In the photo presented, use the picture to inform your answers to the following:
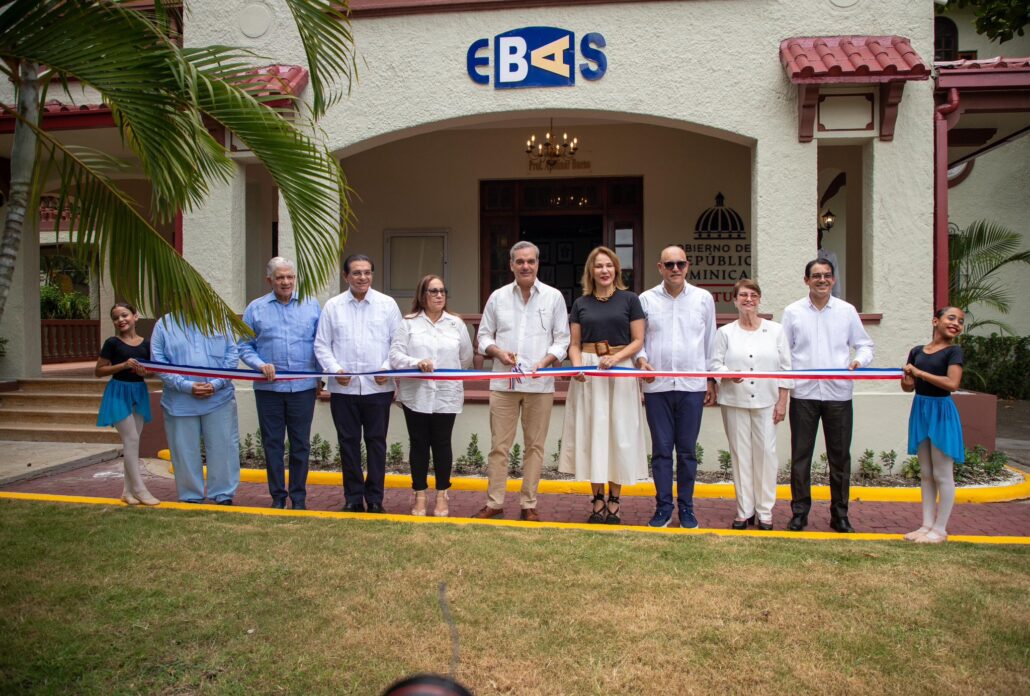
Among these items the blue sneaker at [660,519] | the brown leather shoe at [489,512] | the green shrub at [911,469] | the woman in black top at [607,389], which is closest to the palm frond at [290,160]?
the woman in black top at [607,389]

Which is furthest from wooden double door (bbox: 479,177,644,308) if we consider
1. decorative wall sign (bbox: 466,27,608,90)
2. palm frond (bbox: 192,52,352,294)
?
palm frond (bbox: 192,52,352,294)

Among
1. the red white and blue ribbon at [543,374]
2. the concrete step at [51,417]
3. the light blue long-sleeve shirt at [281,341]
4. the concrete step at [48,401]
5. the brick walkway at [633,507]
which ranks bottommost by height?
the brick walkway at [633,507]

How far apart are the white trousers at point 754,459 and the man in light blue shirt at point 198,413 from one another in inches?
156

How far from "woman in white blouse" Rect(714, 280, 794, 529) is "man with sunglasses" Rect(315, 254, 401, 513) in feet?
8.52

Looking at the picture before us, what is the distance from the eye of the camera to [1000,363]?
50.4ft

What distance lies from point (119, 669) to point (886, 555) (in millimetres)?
4201

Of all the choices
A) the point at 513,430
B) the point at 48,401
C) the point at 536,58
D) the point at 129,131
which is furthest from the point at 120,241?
the point at 48,401

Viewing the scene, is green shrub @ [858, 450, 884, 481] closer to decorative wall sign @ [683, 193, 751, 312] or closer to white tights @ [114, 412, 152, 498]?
decorative wall sign @ [683, 193, 751, 312]

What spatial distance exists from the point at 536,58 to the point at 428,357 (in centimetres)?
428

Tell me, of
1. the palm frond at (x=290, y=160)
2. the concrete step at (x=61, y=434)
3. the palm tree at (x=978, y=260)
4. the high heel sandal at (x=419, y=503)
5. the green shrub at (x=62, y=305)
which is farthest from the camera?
the green shrub at (x=62, y=305)

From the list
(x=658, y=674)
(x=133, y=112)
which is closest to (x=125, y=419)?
(x=133, y=112)

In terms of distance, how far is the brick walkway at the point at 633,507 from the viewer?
21.6 feet

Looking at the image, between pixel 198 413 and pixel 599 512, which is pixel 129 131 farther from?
pixel 599 512

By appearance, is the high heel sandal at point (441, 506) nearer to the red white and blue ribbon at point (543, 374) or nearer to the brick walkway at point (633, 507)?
the brick walkway at point (633, 507)
